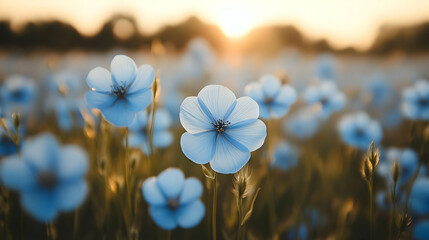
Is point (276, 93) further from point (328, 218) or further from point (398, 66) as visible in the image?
point (398, 66)

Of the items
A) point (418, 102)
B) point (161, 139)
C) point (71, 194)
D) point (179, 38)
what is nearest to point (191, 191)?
point (71, 194)

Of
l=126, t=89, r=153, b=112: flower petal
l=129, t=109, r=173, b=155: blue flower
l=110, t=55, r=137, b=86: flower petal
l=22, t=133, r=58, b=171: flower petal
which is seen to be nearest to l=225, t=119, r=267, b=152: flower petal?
l=126, t=89, r=153, b=112: flower petal

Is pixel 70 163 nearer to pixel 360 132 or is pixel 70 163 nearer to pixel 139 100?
pixel 139 100

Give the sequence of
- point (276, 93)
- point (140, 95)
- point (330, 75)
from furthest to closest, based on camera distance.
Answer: point (330, 75)
point (276, 93)
point (140, 95)

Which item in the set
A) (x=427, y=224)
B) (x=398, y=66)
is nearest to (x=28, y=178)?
(x=427, y=224)

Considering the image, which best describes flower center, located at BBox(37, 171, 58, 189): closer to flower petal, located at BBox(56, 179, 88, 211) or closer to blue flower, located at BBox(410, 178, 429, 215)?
flower petal, located at BBox(56, 179, 88, 211)

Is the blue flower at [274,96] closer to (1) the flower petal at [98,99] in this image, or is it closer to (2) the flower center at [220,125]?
(2) the flower center at [220,125]
